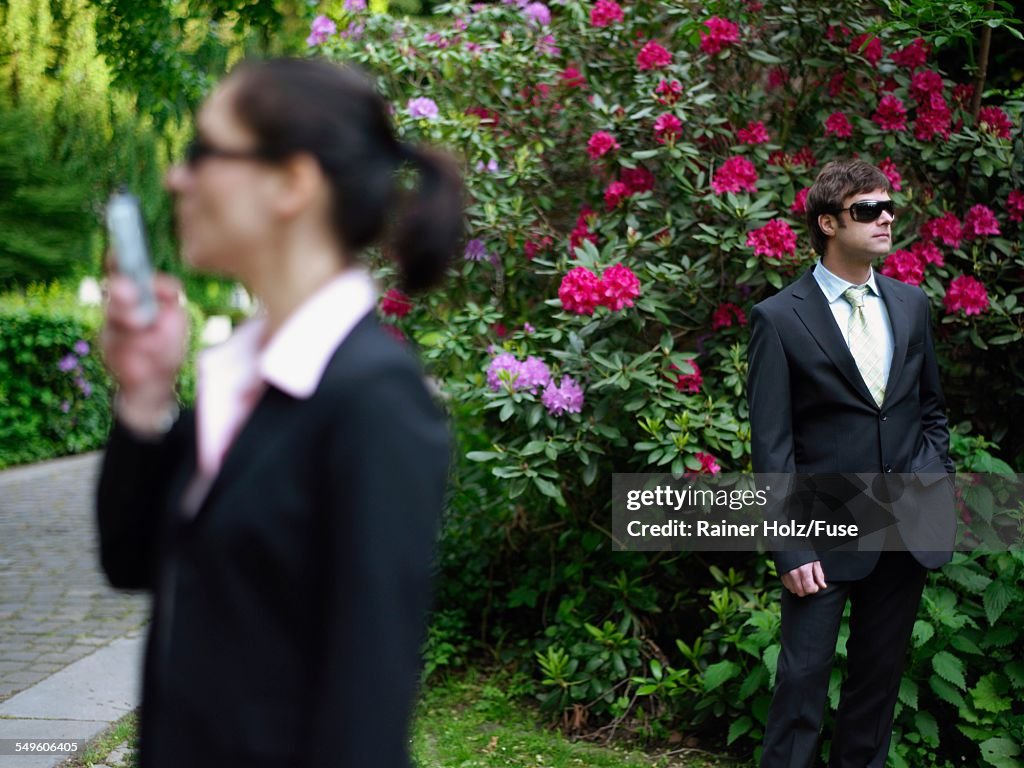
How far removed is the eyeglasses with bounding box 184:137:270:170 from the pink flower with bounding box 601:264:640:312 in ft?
10.2

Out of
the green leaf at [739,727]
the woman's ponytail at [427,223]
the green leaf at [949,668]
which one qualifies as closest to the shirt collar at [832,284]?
the green leaf at [949,668]

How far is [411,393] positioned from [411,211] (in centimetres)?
31

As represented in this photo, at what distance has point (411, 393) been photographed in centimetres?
139

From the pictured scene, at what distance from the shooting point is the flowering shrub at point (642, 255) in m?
4.68

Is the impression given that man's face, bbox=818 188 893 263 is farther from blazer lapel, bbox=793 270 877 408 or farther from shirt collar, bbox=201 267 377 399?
shirt collar, bbox=201 267 377 399

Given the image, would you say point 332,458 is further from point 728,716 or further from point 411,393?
point 728,716

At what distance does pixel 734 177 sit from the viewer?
480 centimetres

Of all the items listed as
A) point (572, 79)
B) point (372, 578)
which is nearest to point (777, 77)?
point (572, 79)

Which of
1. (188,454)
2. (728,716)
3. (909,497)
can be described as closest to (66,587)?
(728,716)

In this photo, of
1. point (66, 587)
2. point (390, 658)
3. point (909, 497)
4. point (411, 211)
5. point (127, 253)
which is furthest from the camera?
point (66, 587)

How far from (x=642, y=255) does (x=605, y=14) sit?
125cm

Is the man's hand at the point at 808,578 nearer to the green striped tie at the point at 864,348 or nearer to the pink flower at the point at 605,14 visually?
the green striped tie at the point at 864,348

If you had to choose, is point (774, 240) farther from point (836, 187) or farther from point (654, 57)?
point (654, 57)

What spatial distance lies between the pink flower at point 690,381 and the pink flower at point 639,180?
985mm
